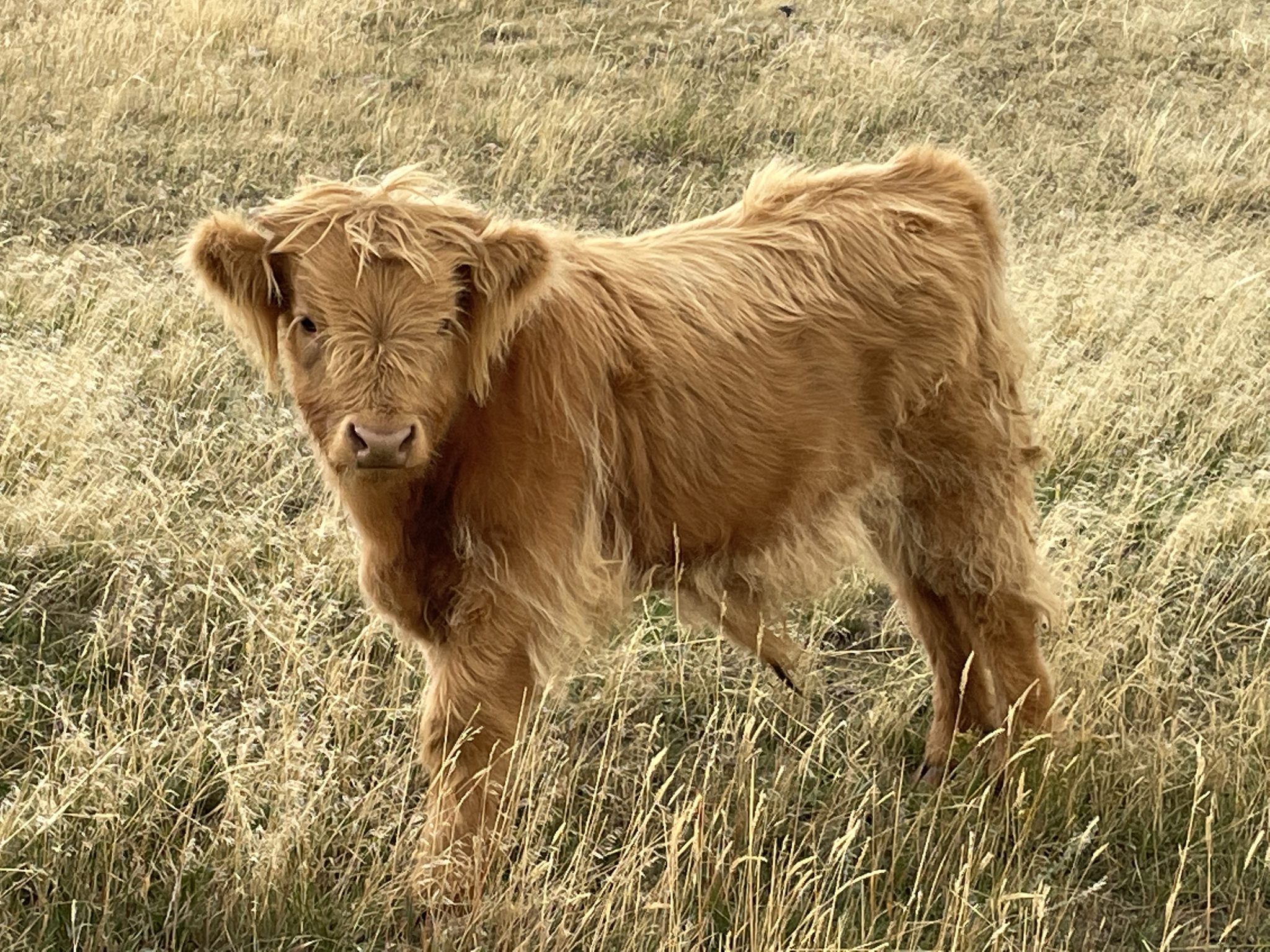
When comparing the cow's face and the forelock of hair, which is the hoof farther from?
the forelock of hair

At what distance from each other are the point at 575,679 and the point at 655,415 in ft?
3.76

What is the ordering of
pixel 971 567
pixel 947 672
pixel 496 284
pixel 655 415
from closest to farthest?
1. pixel 496 284
2. pixel 655 415
3. pixel 971 567
4. pixel 947 672

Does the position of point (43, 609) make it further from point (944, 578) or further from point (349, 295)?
point (944, 578)

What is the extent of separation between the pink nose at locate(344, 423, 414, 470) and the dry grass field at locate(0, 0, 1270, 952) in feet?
2.51

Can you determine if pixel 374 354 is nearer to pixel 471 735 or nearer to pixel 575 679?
pixel 471 735

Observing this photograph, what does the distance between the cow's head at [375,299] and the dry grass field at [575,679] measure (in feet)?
2.69

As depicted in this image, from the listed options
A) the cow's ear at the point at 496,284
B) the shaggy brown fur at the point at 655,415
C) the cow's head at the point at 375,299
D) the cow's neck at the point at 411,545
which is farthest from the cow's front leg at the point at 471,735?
the cow's ear at the point at 496,284

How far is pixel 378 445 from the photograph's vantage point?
2.53m

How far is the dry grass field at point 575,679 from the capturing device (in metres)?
2.78

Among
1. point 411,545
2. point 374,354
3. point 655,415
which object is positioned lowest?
point 411,545

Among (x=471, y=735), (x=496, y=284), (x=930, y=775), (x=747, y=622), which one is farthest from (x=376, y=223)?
(x=930, y=775)

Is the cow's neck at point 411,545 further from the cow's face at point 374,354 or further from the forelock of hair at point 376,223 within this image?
the forelock of hair at point 376,223

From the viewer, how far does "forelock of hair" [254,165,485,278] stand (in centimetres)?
267

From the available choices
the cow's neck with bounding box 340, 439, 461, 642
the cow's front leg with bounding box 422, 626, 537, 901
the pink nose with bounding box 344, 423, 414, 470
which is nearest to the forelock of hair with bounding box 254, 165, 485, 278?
the pink nose with bounding box 344, 423, 414, 470
